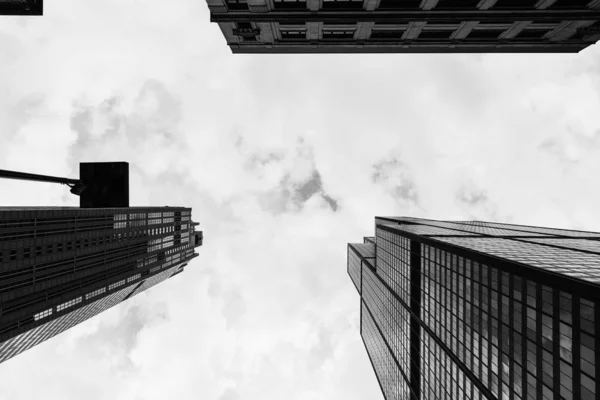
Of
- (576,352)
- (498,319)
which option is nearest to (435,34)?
(498,319)

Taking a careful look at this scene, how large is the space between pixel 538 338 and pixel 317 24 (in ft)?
151

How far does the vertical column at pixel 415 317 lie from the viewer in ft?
228

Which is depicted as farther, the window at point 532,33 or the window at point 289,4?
the window at point 532,33

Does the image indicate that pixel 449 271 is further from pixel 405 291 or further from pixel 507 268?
pixel 405 291

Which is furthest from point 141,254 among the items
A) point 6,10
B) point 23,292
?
point 6,10

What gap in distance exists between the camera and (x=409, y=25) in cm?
3681

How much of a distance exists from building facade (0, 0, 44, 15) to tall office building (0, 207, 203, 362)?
3099 cm

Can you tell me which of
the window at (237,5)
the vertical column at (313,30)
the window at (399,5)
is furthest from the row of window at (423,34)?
the window at (237,5)

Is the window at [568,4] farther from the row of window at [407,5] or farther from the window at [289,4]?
the window at [289,4]

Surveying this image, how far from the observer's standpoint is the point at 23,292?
171ft

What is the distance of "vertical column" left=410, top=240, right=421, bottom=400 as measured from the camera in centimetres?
6950

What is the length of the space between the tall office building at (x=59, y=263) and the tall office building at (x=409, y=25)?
5148 cm

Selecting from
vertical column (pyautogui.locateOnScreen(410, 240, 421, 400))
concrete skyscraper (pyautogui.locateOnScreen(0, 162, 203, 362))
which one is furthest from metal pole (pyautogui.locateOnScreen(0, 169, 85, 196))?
vertical column (pyautogui.locateOnScreen(410, 240, 421, 400))

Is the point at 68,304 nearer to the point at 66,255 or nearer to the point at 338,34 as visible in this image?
the point at 66,255
